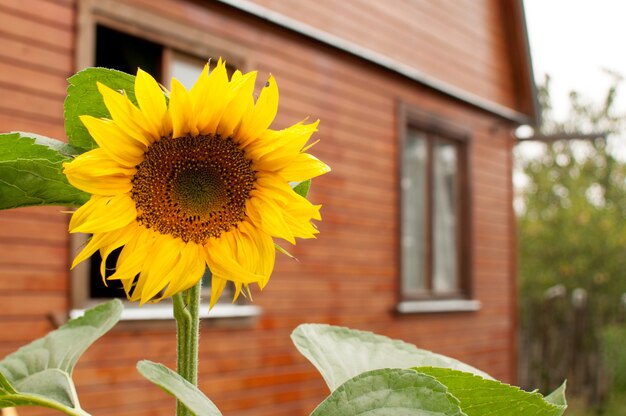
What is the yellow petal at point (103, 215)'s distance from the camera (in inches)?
21.9

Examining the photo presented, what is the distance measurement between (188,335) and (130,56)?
510 centimetres

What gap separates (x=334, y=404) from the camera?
0.52 meters

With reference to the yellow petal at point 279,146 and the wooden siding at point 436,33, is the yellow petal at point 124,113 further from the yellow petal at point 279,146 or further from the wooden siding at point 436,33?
the wooden siding at point 436,33

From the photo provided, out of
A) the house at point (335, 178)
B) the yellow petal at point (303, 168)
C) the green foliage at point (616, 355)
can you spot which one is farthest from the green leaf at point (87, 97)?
the green foliage at point (616, 355)

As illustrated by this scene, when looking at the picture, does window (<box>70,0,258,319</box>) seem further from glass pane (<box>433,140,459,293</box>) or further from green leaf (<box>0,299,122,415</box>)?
green leaf (<box>0,299,122,415</box>)

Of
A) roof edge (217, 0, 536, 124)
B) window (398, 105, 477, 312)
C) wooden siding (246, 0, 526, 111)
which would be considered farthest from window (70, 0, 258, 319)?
window (398, 105, 477, 312)

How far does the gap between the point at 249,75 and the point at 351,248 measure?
21.2 feet

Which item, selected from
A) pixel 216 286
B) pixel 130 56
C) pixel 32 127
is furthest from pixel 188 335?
pixel 130 56

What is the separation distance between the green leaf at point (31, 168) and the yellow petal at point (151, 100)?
62 mm

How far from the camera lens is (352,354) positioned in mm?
689

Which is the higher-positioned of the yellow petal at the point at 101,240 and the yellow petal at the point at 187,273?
the yellow petal at the point at 101,240

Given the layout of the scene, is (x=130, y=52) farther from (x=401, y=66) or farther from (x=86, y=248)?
(x=86, y=248)

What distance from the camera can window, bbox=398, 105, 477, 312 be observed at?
26.1 ft

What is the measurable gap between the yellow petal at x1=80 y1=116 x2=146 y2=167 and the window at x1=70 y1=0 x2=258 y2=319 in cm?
440
